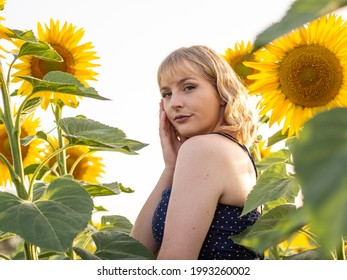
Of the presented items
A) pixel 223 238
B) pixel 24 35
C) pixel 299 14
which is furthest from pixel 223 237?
pixel 299 14

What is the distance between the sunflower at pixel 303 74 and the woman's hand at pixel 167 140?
349mm

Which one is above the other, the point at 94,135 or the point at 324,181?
the point at 324,181

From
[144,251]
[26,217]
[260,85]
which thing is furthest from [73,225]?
[260,85]

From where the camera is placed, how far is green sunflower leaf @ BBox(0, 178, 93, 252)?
117 cm

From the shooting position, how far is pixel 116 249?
1519 millimetres

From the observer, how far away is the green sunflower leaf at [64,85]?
4.72 ft

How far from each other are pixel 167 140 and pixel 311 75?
0.56 m

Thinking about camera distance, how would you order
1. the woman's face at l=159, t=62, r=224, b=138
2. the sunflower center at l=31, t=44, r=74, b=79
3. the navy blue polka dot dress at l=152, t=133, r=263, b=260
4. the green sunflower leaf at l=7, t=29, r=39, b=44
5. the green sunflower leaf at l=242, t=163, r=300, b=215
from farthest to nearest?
1. the sunflower center at l=31, t=44, r=74, b=79
2. the woman's face at l=159, t=62, r=224, b=138
3. the navy blue polka dot dress at l=152, t=133, r=263, b=260
4. the green sunflower leaf at l=7, t=29, r=39, b=44
5. the green sunflower leaf at l=242, t=163, r=300, b=215

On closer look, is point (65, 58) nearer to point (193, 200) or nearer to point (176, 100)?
point (176, 100)

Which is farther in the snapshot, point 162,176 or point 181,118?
point 162,176

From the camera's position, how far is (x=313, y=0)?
225mm

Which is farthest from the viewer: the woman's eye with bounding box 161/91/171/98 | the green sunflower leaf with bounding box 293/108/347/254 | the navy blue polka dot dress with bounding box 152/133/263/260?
the woman's eye with bounding box 161/91/171/98

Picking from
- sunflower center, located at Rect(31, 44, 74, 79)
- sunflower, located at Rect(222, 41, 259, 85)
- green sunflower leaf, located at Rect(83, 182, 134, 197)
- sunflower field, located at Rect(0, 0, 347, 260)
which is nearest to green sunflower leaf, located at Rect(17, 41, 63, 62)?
sunflower field, located at Rect(0, 0, 347, 260)

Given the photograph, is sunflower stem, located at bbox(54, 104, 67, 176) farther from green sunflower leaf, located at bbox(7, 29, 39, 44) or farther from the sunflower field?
green sunflower leaf, located at bbox(7, 29, 39, 44)
